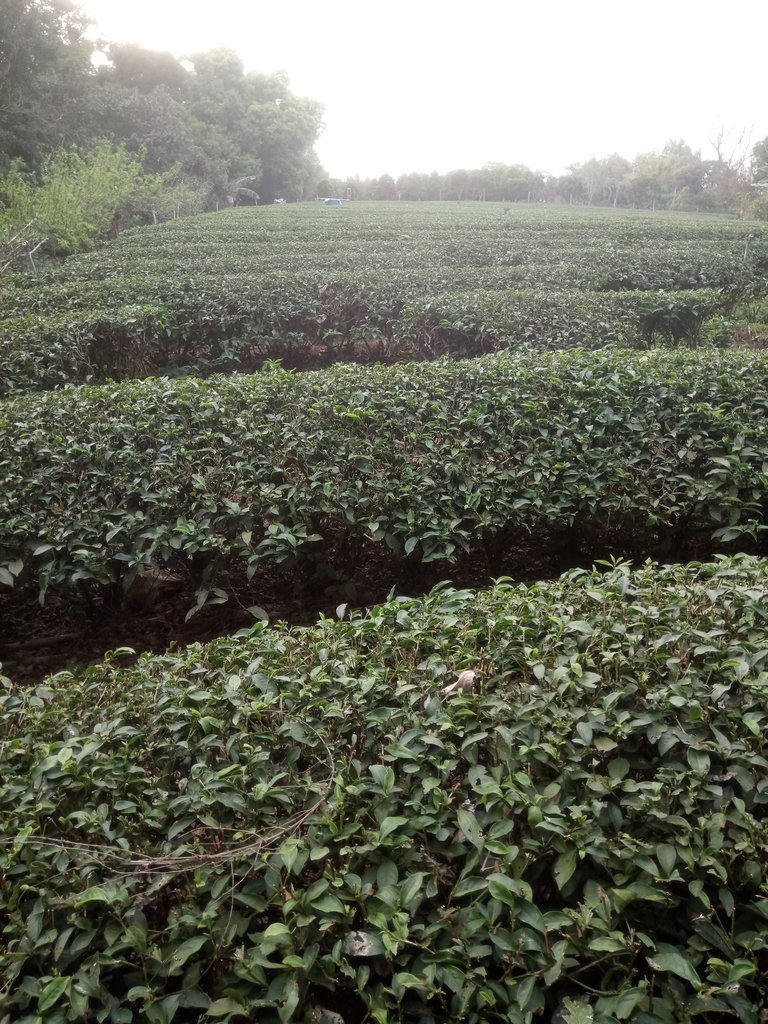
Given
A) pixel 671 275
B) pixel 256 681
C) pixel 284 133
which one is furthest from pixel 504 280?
pixel 284 133

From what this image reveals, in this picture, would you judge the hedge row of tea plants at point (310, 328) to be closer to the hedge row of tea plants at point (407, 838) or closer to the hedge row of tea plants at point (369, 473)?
the hedge row of tea plants at point (369, 473)

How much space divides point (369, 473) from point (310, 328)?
5144 mm

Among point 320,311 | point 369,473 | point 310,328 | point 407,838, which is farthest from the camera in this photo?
point 310,328

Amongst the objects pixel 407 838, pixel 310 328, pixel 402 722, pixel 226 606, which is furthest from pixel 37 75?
pixel 407 838

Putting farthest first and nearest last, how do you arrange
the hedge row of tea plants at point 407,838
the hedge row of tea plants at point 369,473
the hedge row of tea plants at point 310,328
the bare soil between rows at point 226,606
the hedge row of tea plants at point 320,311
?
the hedge row of tea plants at point 320,311
the hedge row of tea plants at point 310,328
the bare soil between rows at point 226,606
the hedge row of tea plants at point 369,473
the hedge row of tea plants at point 407,838

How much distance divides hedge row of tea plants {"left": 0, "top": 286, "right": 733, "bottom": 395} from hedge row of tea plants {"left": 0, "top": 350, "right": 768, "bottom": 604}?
2613 millimetres

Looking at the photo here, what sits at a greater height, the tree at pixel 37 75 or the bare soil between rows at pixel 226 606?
the tree at pixel 37 75

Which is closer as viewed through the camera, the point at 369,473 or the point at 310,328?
the point at 369,473

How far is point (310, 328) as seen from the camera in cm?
791

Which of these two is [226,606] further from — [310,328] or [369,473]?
[310,328]

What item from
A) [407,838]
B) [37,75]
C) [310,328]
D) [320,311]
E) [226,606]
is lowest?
[226,606]

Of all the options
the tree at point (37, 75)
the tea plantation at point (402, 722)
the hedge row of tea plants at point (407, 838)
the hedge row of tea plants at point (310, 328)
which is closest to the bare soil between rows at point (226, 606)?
the tea plantation at point (402, 722)

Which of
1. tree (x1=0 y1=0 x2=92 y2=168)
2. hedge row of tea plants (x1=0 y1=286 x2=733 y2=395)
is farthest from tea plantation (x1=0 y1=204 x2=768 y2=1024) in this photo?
tree (x1=0 y1=0 x2=92 y2=168)

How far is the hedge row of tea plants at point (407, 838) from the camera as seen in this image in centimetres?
109
